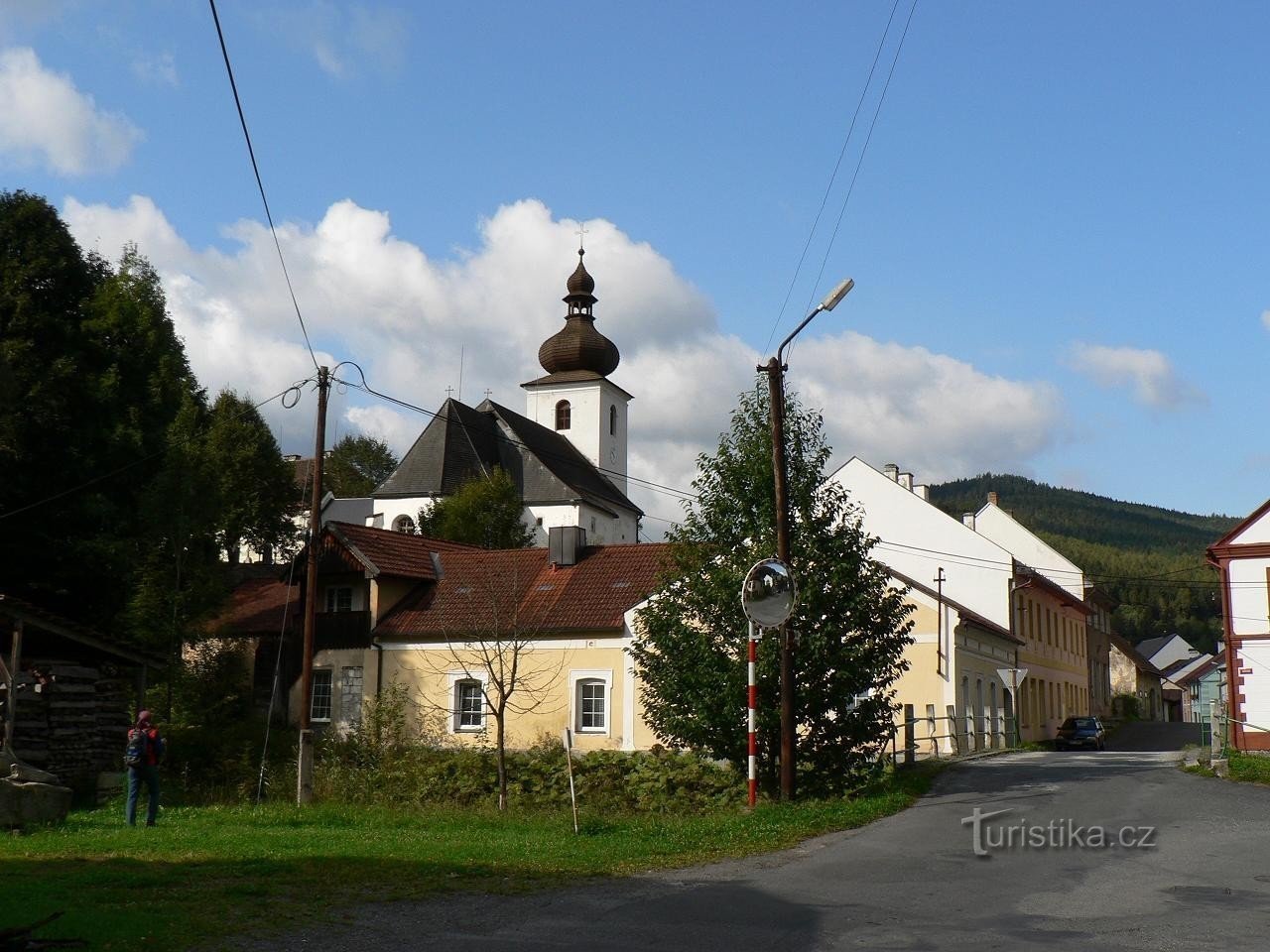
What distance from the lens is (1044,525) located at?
593 feet

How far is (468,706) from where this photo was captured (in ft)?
117

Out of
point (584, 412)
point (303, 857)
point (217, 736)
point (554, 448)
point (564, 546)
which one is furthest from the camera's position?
point (584, 412)

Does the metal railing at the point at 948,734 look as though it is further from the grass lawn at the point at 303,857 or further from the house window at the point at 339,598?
the house window at the point at 339,598

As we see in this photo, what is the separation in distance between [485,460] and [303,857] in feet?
207

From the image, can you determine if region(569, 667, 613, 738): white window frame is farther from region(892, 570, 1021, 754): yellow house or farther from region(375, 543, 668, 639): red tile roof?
region(892, 570, 1021, 754): yellow house

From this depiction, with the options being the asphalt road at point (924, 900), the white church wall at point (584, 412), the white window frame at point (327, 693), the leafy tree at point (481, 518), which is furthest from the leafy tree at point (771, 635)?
the white church wall at point (584, 412)

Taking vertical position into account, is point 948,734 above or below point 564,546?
below

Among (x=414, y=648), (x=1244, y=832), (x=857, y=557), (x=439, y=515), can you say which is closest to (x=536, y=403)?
(x=439, y=515)

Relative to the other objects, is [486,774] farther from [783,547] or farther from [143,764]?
[783,547]

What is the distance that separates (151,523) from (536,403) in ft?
182

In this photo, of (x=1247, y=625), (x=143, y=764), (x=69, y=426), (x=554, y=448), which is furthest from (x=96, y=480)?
(x=554, y=448)

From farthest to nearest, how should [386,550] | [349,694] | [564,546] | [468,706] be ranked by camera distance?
[386,550] < [564,546] < [349,694] < [468,706]

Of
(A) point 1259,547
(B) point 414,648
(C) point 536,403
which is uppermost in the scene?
(C) point 536,403

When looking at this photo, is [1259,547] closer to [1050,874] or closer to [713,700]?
[713,700]
